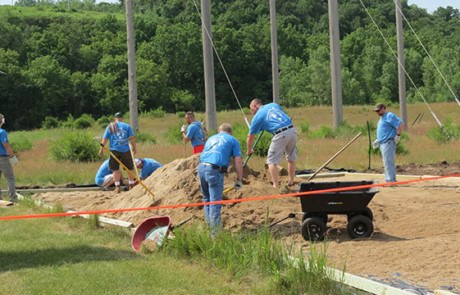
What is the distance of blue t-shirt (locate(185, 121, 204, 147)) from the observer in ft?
50.7

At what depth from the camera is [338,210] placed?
33.7 feet

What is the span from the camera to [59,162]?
24.9m

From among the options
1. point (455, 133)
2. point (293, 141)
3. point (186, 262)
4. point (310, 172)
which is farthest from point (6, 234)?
point (455, 133)

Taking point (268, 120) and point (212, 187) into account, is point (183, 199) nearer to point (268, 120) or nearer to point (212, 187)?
point (212, 187)

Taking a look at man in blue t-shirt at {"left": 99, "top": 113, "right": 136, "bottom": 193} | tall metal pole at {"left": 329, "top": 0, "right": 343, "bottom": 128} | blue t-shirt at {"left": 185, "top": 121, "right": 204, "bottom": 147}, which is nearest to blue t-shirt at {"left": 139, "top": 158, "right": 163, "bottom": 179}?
man in blue t-shirt at {"left": 99, "top": 113, "right": 136, "bottom": 193}

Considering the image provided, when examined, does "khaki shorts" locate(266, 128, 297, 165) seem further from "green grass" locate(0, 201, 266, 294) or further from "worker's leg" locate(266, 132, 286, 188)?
"green grass" locate(0, 201, 266, 294)

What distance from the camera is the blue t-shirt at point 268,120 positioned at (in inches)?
532

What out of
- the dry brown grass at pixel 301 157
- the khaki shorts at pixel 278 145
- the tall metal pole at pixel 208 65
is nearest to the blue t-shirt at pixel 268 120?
the khaki shorts at pixel 278 145

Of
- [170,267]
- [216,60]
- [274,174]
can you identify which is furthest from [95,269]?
[216,60]

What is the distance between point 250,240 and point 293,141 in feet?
18.2

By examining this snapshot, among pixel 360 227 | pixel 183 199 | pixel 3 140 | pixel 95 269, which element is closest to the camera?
pixel 95 269

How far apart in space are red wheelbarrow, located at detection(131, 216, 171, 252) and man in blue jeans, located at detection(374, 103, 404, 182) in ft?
21.3

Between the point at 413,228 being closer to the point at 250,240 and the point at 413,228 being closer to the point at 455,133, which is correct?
the point at 250,240

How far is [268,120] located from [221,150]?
125 inches
